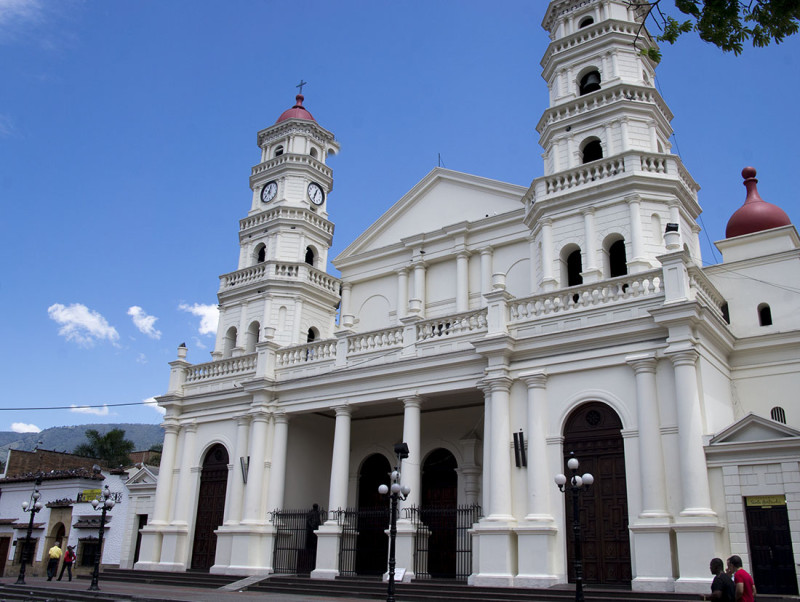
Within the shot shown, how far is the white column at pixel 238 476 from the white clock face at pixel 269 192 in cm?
1086

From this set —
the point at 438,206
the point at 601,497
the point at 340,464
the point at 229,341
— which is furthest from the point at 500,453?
the point at 229,341

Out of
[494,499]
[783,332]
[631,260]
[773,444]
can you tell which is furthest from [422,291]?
[773,444]

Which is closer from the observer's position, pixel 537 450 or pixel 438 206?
pixel 537 450

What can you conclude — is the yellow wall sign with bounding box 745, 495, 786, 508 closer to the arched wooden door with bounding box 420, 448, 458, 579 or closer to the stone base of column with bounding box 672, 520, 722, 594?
the stone base of column with bounding box 672, 520, 722, 594

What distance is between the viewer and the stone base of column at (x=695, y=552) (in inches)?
621

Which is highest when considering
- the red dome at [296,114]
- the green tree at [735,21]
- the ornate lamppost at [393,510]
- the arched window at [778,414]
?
the red dome at [296,114]

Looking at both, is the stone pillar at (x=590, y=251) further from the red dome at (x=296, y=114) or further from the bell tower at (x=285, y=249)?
the red dome at (x=296, y=114)

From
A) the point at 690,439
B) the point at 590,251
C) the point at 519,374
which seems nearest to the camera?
the point at 690,439

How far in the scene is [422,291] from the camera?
95.6ft

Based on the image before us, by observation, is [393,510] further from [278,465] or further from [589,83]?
[589,83]

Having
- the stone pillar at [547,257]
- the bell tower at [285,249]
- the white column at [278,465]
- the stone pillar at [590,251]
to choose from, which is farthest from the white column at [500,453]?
the bell tower at [285,249]

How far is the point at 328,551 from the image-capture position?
882 inches

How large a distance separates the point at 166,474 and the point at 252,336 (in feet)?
21.1

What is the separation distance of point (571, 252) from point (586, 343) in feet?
16.6
